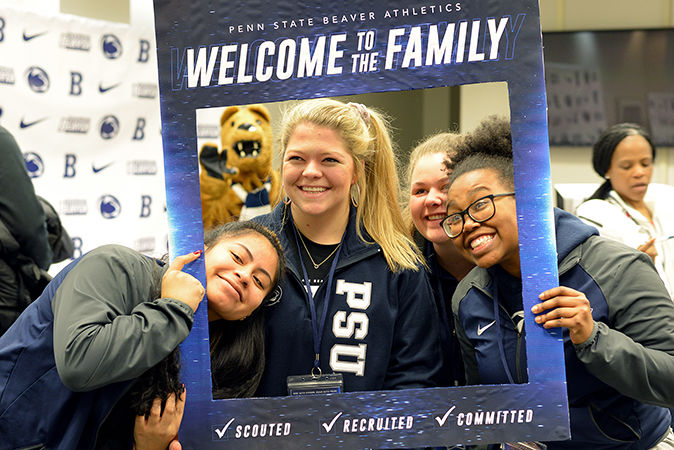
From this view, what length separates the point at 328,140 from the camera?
1.77m

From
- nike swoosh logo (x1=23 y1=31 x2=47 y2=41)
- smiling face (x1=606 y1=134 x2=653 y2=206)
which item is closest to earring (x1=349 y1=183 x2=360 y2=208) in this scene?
smiling face (x1=606 y1=134 x2=653 y2=206)

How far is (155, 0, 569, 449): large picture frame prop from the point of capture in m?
1.56

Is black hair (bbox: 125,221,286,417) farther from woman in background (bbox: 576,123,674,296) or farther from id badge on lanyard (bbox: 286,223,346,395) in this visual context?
woman in background (bbox: 576,123,674,296)

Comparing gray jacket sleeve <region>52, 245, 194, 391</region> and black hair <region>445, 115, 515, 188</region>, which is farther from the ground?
black hair <region>445, 115, 515, 188</region>

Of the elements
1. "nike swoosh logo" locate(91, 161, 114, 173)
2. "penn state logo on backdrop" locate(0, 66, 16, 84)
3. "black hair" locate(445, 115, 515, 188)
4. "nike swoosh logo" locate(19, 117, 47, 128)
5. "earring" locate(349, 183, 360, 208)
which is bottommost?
"earring" locate(349, 183, 360, 208)

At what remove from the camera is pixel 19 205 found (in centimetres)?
274

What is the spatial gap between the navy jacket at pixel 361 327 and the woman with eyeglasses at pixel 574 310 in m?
0.11

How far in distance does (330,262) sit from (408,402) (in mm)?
420

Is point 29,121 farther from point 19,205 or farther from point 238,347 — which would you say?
point 238,347

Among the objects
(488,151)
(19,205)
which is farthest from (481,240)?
(19,205)

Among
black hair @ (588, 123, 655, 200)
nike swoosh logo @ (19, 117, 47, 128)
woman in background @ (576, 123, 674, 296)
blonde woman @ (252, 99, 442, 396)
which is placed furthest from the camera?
nike swoosh logo @ (19, 117, 47, 128)

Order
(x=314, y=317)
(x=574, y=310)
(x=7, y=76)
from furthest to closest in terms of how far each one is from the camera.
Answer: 1. (x=7, y=76)
2. (x=314, y=317)
3. (x=574, y=310)

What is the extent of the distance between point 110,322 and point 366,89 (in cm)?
76

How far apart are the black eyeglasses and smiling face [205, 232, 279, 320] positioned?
0.44m
